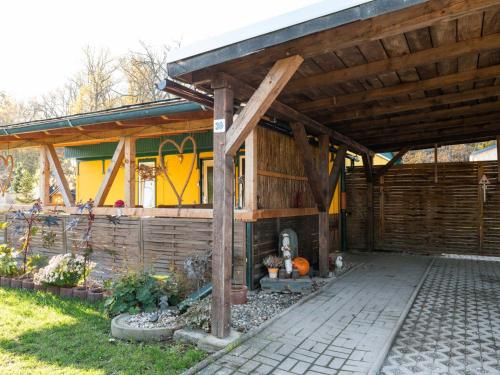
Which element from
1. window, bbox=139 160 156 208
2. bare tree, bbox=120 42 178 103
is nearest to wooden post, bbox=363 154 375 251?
window, bbox=139 160 156 208

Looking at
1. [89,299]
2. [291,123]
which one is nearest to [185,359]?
[89,299]

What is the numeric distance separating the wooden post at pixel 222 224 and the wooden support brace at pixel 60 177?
4.89 m

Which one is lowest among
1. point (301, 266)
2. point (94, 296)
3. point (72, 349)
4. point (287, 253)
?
point (72, 349)

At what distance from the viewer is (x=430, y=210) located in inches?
356

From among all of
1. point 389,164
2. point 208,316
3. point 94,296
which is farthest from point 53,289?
point 389,164

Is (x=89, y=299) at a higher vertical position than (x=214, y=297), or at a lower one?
lower

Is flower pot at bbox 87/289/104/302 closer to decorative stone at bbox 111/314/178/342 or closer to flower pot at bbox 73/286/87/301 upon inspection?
flower pot at bbox 73/286/87/301

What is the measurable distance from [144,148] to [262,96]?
281 inches

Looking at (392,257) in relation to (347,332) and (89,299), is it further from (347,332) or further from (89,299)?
(89,299)

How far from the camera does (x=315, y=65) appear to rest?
386 cm

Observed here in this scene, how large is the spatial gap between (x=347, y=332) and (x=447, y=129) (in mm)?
5551

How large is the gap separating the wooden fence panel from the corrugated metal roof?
396cm

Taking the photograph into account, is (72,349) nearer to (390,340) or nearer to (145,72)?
(390,340)

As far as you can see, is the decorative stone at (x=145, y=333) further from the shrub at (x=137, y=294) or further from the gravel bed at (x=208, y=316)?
the shrub at (x=137, y=294)
